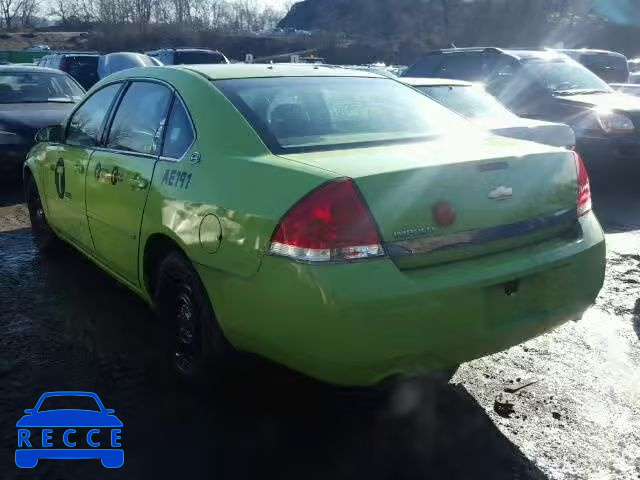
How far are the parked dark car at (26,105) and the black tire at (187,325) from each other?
5388 millimetres

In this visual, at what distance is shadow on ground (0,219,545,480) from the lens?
2688 mm

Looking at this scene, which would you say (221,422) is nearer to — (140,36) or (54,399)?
(54,399)

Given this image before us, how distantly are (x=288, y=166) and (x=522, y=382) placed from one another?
5.63 ft

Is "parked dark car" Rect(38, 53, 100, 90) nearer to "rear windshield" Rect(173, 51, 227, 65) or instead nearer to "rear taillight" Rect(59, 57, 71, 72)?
"rear taillight" Rect(59, 57, 71, 72)

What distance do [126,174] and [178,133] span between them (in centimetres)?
48

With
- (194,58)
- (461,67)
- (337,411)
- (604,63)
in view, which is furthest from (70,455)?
(194,58)

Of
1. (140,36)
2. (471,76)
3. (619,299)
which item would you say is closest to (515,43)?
(140,36)

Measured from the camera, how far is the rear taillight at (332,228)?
8.04 feet

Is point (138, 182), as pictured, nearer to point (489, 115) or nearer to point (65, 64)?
point (489, 115)

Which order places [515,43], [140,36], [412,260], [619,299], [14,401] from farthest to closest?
[140,36], [515,43], [619,299], [14,401], [412,260]

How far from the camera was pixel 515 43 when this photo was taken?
60.2 meters

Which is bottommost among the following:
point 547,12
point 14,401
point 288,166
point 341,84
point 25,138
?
point 14,401

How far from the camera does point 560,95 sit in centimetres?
828

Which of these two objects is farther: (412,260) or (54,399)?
(54,399)
